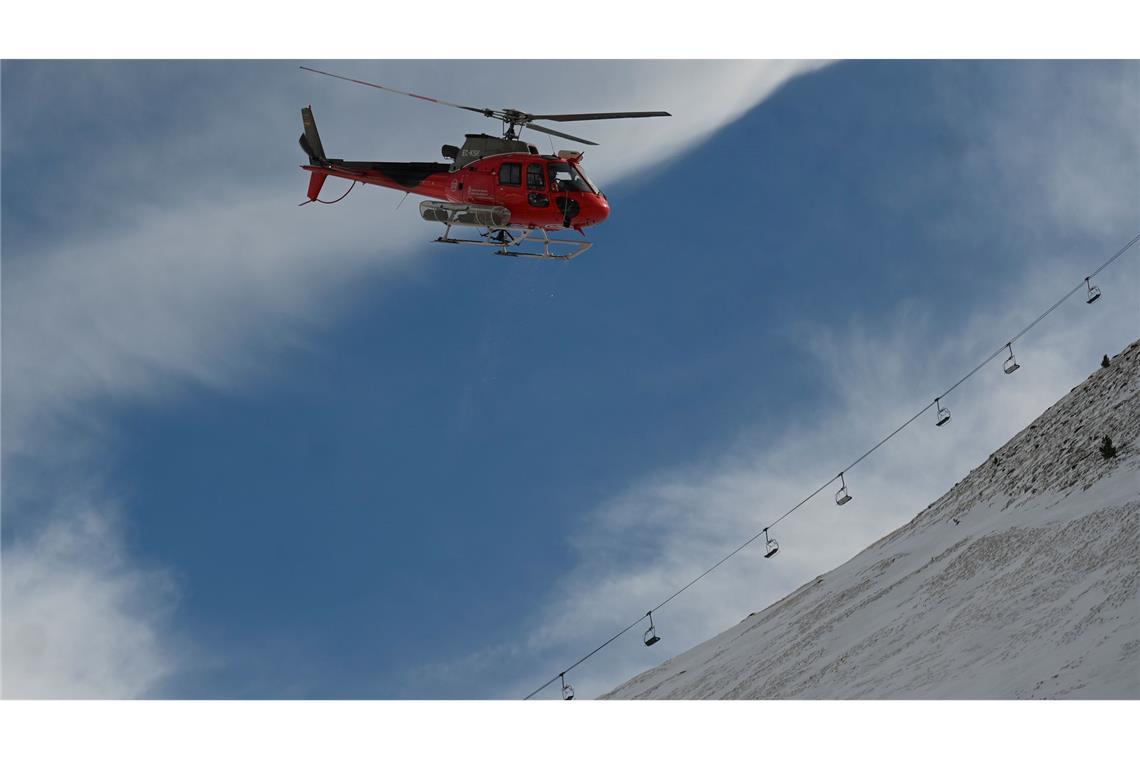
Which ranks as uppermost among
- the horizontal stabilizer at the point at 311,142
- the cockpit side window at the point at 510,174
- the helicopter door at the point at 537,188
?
the horizontal stabilizer at the point at 311,142

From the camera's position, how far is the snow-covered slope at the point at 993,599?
114 feet

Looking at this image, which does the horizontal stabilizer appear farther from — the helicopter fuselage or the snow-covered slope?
the snow-covered slope

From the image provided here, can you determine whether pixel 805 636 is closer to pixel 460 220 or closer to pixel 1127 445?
pixel 1127 445

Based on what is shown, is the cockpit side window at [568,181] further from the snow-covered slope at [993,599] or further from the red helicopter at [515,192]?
the snow-covered slope at [993,599]

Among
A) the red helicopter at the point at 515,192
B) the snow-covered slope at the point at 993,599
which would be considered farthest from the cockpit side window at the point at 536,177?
the snow-covered slope at the point at 993,599

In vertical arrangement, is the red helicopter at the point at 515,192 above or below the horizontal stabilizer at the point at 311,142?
below

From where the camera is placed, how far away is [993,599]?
41062mm

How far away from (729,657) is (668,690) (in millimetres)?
2799

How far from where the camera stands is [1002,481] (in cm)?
5216

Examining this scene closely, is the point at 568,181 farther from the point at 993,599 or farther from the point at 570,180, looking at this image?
the point at 993,599

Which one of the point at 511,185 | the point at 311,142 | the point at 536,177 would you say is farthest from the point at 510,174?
the point at 311,142

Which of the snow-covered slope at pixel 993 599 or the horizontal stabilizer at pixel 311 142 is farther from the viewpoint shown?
the horizontal stabilizer at pixel 311 142

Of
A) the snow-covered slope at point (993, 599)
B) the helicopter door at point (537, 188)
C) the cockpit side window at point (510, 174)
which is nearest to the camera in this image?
the snow-covered slope at point (993, 599)

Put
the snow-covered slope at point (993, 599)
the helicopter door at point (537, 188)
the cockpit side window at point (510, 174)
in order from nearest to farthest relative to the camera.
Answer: the snow-covered slope at point (993, 599), the helicopter door at point (537, 188), the cockpit side window at point (510, 174)
